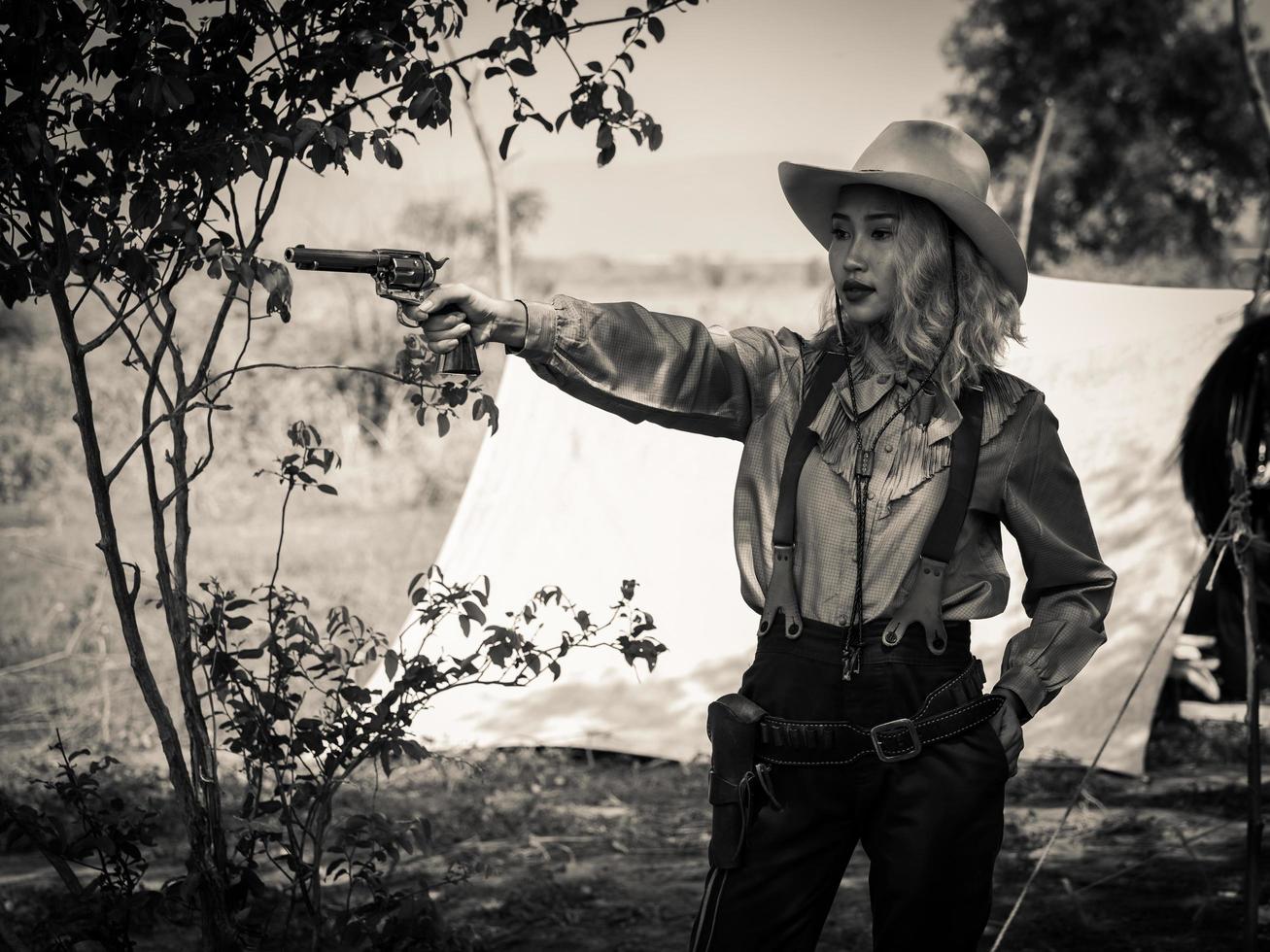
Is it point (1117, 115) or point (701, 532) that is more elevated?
point (1117, 115)

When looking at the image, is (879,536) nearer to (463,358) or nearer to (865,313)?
(865,313)

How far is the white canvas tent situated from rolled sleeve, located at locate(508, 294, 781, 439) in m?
3.28

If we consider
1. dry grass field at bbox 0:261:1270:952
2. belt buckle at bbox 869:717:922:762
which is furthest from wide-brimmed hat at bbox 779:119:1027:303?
dry grass field at bbox 0:261:1270:952

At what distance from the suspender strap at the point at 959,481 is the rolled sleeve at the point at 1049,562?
0.08 meters

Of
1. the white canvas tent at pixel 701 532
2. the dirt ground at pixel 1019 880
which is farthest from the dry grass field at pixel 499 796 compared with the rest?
the white canvas tent at pixel 701 532

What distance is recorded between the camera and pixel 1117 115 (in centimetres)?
2117

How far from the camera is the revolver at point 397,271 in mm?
1925

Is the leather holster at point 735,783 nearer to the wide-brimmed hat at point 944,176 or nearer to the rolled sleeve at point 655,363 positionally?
the rolled sleeve at point 655,363

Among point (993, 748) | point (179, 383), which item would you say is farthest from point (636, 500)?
point (993, 748)

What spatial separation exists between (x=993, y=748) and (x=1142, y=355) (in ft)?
12.7

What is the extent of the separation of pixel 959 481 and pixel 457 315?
0.82 m

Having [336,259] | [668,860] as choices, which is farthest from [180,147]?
[668,860]

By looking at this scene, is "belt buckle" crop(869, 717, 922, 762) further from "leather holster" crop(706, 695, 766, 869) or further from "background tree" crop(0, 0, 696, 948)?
"background tree" crop(0, 0, 696, 948)

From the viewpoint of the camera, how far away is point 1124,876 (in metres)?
4.16
